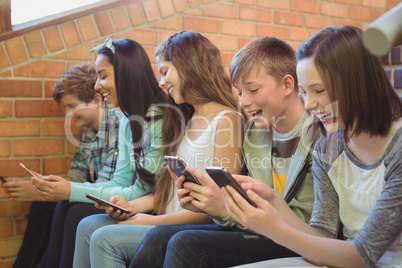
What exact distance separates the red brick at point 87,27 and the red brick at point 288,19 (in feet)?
3.47

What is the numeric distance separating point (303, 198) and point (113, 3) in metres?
1.46

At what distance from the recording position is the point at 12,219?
7.07 feet

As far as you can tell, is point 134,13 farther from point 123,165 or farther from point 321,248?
point 321,248

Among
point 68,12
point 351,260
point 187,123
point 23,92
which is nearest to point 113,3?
point 68,12

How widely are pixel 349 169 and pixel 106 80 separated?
3.97 ft

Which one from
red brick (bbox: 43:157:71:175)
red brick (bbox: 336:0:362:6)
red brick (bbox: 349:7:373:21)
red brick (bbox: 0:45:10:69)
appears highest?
red brick (bbox: 336:0:362:6)

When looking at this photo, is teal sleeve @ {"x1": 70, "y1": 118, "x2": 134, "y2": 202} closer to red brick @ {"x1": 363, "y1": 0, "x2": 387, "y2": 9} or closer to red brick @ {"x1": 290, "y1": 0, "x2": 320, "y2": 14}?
red brick @ {"x1": 290, "y1": 0, "x2": 320, "y2": 14}

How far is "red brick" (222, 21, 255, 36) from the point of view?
8.17 ft

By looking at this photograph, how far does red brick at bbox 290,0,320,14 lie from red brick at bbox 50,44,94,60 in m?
1.22

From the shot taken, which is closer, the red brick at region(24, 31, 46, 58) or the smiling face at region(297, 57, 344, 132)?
the smiling face at region(297, 57, 344, 132)

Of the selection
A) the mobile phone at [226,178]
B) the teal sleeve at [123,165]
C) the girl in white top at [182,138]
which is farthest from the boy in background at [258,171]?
the teal sleeve at [123,165]

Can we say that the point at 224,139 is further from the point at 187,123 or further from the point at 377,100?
the point at 377,100

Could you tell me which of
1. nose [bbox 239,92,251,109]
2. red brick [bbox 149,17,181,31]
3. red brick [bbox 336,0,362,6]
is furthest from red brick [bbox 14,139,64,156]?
red brick [bbox 336,0,362,6]

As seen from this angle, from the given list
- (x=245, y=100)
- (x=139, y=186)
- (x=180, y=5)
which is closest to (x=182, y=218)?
(x=139, y=186)
